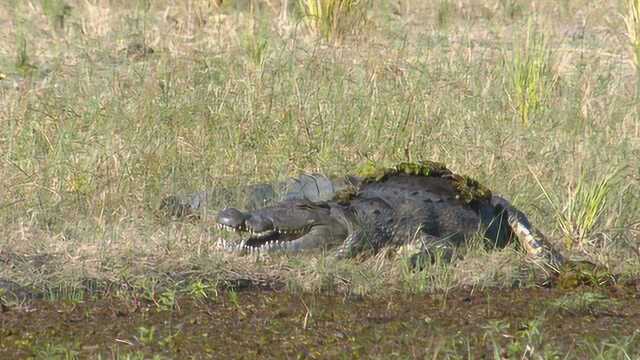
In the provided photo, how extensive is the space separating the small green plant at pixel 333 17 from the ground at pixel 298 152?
1.0 inches

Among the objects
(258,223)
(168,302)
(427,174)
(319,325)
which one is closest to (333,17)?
(427,174)

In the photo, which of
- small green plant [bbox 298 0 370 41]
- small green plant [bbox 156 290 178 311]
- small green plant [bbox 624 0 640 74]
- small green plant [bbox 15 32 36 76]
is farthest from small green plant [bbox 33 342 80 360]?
small green plant [bbox 624 0 640 74]

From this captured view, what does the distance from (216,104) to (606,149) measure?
245 centimetres

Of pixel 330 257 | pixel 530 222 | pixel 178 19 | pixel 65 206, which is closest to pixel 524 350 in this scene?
pixel 330 257

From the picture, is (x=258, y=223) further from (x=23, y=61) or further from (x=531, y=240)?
(x=23, y=61)

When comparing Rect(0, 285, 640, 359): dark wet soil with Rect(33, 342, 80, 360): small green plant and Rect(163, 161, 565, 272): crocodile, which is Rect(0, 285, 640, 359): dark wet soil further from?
Rect(163, 161, 565, 272): crocodile

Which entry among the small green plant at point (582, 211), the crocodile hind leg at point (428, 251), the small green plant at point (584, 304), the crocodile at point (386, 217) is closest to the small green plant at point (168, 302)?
the crocodile at point (386, 217)

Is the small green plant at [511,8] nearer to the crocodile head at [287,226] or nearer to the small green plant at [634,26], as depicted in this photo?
the small green plant at [634,26]

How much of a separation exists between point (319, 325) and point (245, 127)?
9.39ft

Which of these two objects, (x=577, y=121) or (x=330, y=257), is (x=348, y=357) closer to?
(x=330, y=257)

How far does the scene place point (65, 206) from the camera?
6.23 metres

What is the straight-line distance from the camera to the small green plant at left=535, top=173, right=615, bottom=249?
5.94m

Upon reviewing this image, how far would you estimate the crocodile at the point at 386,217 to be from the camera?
18.7ft

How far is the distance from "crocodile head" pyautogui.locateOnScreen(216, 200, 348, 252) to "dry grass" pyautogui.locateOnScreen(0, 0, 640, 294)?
164mm
